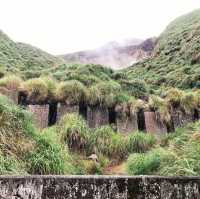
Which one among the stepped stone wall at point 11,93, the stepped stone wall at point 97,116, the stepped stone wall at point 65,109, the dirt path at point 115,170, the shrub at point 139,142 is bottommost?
the dirt path at point 115,170

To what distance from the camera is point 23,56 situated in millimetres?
27438

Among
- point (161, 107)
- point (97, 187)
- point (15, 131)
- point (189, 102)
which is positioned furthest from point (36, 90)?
point (97, 187)

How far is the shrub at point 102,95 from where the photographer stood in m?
11.1

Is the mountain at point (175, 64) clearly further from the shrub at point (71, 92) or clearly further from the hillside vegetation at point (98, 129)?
the shrub at point (71, 92)

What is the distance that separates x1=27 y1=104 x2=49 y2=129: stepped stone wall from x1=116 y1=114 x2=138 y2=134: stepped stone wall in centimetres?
187

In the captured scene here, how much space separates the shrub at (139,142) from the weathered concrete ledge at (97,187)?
6435mm

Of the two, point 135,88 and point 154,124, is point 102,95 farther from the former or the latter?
point 135,88

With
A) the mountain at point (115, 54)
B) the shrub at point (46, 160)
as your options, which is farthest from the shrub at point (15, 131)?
the mountain at point (115, 54)

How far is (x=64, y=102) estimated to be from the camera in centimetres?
1084

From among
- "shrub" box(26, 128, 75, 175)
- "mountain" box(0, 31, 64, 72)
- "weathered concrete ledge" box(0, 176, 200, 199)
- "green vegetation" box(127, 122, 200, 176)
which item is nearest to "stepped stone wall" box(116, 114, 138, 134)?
"green vegetation" box(127, 122, 200, 176)

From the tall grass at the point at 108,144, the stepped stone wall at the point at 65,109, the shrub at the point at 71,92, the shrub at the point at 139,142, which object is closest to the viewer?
the tall grass at the point at 108,144

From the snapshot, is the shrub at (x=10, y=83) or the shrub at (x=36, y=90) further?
the shrub at (x=10, y=83)

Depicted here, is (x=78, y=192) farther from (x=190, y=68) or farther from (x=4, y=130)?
(x=190, y=68)

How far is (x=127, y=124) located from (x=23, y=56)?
18.1m
